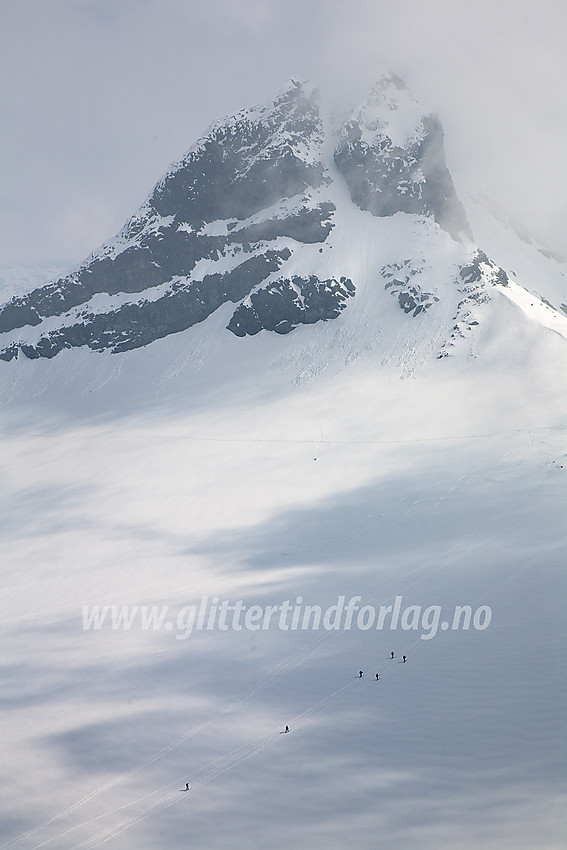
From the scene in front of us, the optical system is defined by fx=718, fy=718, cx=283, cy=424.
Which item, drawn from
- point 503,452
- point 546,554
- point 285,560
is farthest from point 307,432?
point 546,554

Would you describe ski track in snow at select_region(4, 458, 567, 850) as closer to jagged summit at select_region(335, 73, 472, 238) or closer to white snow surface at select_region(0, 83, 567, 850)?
white snow surface at select_region(0, 83, 567, 850)

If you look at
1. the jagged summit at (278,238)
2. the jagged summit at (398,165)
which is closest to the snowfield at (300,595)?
the jagged summit at (278,238)

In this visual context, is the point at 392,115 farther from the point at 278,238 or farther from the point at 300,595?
the point at 300,595

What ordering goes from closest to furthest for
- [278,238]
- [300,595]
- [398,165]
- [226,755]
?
[226,755] < [300,595] < [278,238] < [398,165]

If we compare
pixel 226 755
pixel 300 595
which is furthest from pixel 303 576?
pixel 226 755

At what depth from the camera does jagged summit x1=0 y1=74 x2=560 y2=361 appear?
15162cm

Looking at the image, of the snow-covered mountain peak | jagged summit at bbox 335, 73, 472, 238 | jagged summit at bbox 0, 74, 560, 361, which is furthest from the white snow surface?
the snow-covered mountain peak

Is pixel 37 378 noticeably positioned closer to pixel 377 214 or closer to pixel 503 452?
pixel 377 214

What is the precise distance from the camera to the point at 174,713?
4728 centimetres

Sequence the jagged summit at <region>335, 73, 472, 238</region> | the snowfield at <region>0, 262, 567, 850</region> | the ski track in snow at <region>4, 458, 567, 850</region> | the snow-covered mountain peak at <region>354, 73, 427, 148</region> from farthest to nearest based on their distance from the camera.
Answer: the snow-covered mountain peak at <region>354, 73, 427, 148</region> < the jagged summit at <region>335, 73, 472, 238</region> < the ski track in snow at <region>4, 458, 567, 850</region> < the snowfield at <region>0, 262, 567, 850</region>

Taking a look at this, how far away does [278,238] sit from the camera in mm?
164500

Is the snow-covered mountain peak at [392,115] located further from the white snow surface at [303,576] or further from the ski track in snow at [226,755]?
the ski track in snow at [226,755]

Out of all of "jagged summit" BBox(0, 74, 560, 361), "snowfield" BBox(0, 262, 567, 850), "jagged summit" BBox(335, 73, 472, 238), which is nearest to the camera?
"snowfield" BBox(0, 262, 567, 850)

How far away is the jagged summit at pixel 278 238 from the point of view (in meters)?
152
